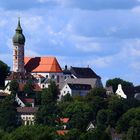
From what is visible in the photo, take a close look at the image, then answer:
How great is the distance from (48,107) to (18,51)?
26499mm

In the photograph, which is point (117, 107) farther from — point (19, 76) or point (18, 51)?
point (18, 51)

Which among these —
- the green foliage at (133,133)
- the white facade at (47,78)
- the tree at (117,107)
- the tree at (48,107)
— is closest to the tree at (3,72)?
the white facade at (47,78)

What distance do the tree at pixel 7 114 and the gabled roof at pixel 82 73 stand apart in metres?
26.5

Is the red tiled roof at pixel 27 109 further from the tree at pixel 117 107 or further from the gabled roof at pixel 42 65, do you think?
the gabled roof at pixel 42 65

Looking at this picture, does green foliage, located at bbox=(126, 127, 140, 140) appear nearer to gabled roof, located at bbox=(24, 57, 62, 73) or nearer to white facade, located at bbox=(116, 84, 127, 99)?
white facade, located at bbox=(116, 84, 127, 99)

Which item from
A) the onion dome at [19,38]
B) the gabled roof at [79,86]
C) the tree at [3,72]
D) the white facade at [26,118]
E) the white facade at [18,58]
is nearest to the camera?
the white facade at [26,118]

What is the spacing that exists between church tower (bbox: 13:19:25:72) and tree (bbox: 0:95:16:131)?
18.1 metres

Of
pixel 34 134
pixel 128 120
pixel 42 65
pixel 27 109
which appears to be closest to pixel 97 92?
pixel 27 109

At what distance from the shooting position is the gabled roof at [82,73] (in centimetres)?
16738

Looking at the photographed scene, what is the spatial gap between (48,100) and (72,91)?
1214 centimetres

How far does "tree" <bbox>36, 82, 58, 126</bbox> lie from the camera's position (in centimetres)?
13212

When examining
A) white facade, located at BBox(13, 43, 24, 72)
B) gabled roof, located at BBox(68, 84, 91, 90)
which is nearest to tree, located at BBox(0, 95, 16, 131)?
gabled roof, located at BBox(68, 84, 91, 90)

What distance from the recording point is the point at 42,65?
537ft

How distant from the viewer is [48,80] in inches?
6265
